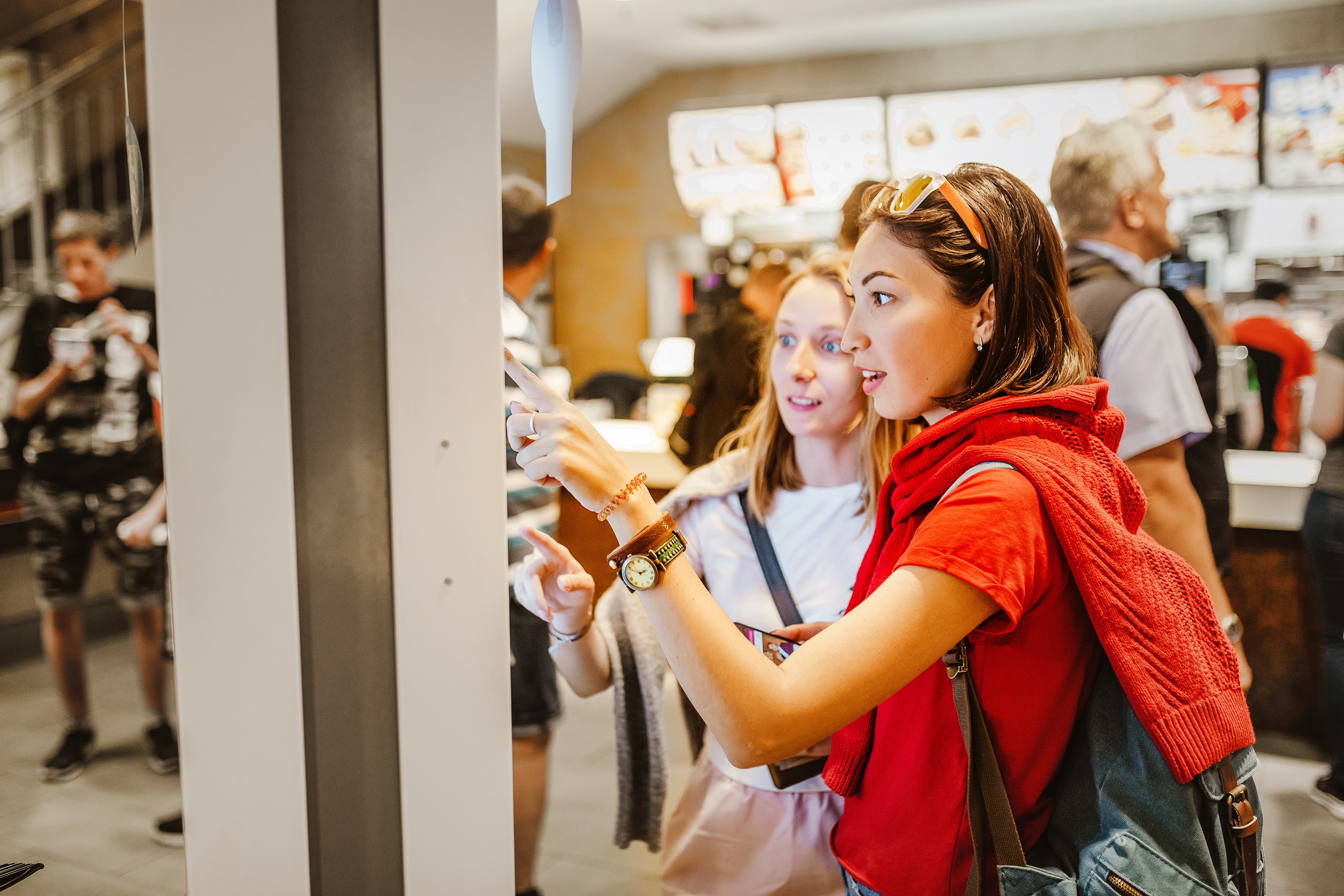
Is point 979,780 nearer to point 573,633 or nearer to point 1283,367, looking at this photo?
point 573,633

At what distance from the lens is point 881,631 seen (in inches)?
29.8

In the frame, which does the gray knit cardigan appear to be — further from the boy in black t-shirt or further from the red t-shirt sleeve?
the boy in black t-shirt

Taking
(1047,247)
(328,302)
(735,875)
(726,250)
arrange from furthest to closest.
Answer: (726,250) → (735,875) → (328,302) → (1047,247)

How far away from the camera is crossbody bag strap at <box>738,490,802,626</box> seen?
1.20m

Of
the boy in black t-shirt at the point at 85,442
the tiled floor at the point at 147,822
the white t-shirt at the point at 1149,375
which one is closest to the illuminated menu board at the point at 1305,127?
the white t-shirt at the point at 1149,375

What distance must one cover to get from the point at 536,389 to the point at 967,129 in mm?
3590

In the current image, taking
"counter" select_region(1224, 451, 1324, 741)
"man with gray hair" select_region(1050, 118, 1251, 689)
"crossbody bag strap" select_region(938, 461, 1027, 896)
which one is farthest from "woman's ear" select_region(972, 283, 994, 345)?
"counter" select_region(1224, 451, 1324, 741)

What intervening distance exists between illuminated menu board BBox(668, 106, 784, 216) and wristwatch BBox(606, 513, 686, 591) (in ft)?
9.63

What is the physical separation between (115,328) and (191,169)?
2.11m

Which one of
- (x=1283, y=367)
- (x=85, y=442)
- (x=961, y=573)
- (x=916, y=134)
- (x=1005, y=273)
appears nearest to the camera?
(x=961, y=573)

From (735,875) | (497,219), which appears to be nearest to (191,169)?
(497,219)

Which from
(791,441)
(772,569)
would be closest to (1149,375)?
(791,441)

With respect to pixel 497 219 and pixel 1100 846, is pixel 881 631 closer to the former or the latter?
pixel 1100 846

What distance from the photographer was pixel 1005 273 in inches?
34.2
